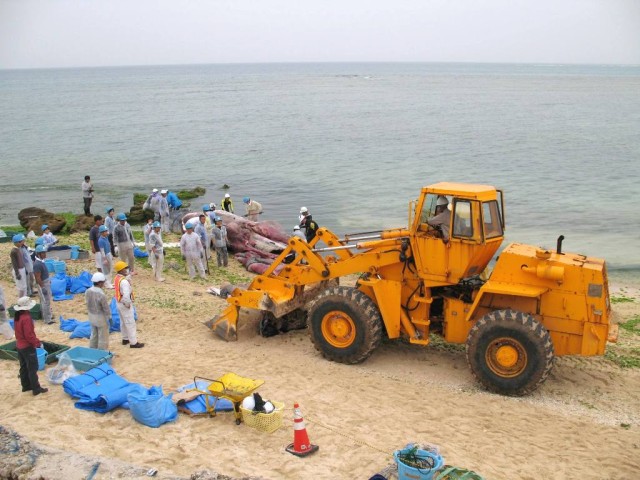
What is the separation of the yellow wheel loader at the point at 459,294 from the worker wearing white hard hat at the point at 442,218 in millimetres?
16

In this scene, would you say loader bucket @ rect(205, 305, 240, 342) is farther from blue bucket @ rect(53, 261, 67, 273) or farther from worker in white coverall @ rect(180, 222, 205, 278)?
blue bucket @ rect(53, 261, 67, 273)

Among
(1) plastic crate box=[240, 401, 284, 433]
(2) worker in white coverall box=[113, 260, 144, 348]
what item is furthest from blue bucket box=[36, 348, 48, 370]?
(1) plastic crate box=[240, 401, 284, 433]

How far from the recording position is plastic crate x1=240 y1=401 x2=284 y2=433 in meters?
8.12

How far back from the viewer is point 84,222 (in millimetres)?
22203

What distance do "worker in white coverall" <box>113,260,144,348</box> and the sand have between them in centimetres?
24

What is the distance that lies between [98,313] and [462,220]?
18.8 feet

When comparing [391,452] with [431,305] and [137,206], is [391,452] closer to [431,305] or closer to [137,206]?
[431,305]

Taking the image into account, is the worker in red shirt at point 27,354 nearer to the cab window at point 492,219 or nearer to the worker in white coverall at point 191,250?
the cab window at point 492,219

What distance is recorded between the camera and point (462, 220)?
396 inches

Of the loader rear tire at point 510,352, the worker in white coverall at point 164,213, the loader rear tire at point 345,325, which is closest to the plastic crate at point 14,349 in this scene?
the loader rear tire at point 345,325

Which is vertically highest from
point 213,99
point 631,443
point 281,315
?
point 213,99

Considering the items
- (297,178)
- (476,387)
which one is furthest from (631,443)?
(297,178)

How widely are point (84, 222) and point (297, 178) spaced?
54.4 feet

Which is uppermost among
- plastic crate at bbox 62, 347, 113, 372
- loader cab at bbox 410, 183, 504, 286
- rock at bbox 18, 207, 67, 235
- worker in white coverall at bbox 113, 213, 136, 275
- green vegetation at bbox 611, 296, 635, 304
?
loader cab at bbox 410, 183, 504, 286
